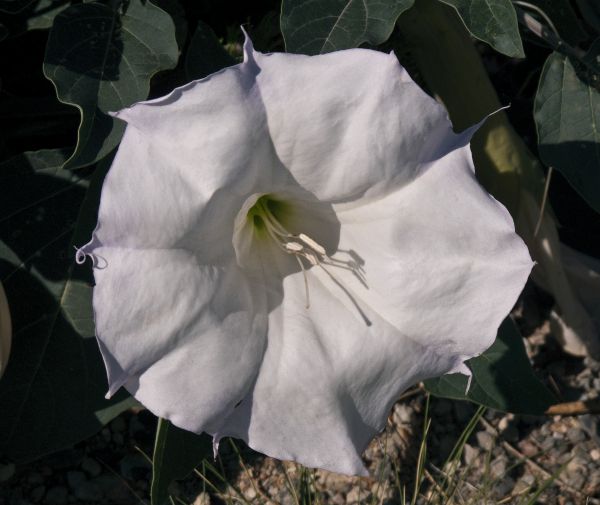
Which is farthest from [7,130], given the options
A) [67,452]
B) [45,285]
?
[67,452]

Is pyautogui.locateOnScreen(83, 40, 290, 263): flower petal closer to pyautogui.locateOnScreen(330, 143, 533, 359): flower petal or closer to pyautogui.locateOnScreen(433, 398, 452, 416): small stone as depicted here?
pyautogui.locateOnScreen(330, 143, 533, 359): flower petal

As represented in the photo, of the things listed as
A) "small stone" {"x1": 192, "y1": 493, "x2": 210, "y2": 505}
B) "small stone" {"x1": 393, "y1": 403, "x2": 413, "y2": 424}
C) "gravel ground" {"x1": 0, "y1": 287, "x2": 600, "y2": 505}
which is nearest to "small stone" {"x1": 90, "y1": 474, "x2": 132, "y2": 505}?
"gravel ground" {"x1": 0, "y1": 287, "x2": 600, "y2": 505}

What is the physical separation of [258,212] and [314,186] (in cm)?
15

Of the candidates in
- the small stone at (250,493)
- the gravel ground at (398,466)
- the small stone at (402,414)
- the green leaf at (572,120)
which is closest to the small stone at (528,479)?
the gravel ground at (398,466)

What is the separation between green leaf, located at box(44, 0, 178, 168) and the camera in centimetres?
112

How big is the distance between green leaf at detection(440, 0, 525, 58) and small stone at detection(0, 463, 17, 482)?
39.0 inches

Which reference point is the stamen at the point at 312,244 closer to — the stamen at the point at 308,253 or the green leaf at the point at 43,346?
the stamen at the point at 308,253

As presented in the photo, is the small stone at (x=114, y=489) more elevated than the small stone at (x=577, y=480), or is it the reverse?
the small stone at (x=114, y=489)

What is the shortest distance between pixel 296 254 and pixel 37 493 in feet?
2.30

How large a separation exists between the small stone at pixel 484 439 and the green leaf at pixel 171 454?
0.63 m

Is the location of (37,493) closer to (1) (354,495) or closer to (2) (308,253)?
(1) (354,495)

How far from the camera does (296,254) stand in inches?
45.5

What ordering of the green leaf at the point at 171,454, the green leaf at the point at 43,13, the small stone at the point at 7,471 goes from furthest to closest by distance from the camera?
the small stone at the point at 7,471, the green leaf at the point at 43,13, the green leaf at the point at 171,454

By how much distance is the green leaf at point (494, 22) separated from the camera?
1.16 m
